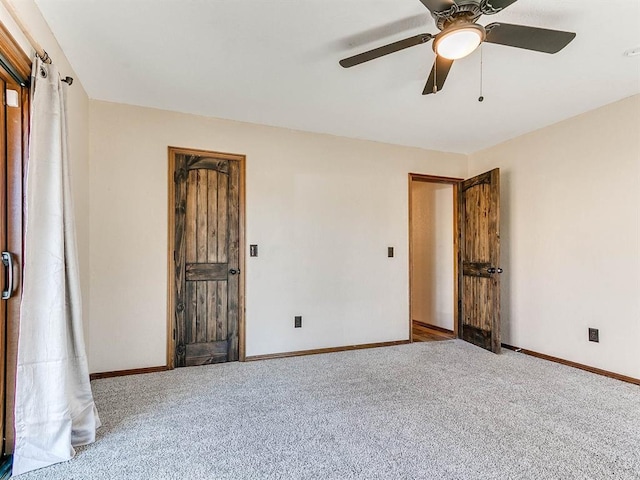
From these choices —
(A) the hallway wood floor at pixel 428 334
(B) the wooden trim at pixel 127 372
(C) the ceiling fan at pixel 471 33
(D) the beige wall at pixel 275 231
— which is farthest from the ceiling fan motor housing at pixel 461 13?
(A) the hallway wood floor at pixel 428 334

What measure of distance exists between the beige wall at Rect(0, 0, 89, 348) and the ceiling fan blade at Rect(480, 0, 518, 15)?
2.18 m

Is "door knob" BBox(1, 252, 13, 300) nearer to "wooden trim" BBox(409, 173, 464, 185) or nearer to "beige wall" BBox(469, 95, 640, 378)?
"wooden trim" BBox(409, 173, 464, 185)

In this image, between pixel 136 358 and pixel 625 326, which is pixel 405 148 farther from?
pixel 136 358

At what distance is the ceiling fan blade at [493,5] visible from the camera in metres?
1.52

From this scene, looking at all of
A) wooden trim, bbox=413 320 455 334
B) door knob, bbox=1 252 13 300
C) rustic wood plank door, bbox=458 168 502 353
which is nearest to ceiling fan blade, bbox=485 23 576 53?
rustic wood plank door, bbox=458 168 502 353

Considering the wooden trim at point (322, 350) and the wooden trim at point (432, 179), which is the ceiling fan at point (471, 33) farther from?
the wooden trim at point (322, 350)

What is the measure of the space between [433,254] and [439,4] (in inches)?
150

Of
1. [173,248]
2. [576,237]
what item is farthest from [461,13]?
[173,248]

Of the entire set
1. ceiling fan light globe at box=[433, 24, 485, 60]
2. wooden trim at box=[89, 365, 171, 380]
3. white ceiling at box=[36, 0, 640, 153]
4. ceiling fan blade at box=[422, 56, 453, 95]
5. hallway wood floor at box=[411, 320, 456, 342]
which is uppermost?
white ceiling at box=[36, 0, 640, 153]

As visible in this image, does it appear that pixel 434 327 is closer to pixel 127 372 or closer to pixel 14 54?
pixel 127 372

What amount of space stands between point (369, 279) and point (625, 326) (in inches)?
88.6

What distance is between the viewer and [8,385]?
175 cm

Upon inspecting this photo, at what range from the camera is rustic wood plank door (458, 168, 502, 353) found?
12.2ft

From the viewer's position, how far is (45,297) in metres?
1.73
